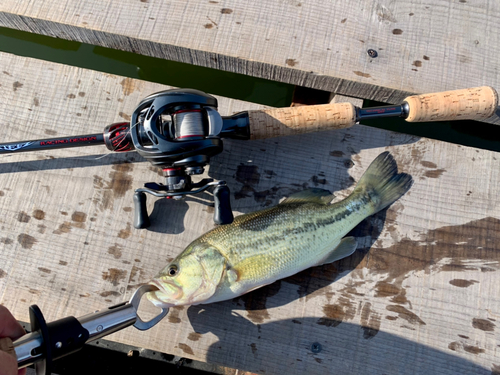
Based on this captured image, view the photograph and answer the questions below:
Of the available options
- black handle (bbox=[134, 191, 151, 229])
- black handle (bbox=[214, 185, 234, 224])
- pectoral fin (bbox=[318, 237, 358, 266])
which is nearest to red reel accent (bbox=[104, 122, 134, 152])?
black handle (bbox=[134, 191, 151, 229])

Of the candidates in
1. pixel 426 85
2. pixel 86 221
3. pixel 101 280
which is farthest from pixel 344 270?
pixel 86 221

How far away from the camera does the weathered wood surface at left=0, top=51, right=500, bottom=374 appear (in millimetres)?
2393

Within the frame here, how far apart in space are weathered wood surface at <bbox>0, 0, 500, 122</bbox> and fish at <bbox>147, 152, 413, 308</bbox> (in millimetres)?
848

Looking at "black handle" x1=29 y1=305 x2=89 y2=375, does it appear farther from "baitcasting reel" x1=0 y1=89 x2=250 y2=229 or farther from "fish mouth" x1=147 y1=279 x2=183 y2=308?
"baitcasting reel" x1=0 y1=89 x2=250 y2=229

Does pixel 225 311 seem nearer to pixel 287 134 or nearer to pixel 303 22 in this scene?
pixel 287 134

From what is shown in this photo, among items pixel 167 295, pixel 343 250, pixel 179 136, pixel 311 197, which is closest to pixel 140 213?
pixel 167 295

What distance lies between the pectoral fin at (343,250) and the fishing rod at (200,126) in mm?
844

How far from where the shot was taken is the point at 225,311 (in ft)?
8.05

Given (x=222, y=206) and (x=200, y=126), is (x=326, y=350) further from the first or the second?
(x=200, y=126)

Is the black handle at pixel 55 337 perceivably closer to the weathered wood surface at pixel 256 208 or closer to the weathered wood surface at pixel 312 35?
the weathered wood surface at pixel 256 208

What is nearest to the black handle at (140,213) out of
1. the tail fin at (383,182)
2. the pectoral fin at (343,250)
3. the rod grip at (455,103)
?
the pectoral fin at (343,250)

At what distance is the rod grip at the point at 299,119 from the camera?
2.38 metres

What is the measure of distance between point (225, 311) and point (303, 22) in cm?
241

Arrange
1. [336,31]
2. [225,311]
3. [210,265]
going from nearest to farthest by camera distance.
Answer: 1. [210,265]
2. [225,311]
3. [336,31]
